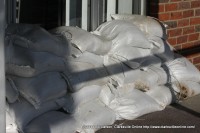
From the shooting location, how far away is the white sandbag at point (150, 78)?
5996 millimetres

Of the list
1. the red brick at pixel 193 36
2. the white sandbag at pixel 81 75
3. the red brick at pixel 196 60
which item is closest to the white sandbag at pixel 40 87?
the white sandbag at pixel 81 75

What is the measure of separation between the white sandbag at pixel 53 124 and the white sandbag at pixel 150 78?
1306mm

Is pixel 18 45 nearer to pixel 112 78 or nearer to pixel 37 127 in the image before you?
pixel 37 127

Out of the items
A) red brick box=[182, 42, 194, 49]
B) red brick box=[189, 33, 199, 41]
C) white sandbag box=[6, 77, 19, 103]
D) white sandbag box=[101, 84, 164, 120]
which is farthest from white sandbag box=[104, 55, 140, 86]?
red brick box=[189, 33, 199, 41]

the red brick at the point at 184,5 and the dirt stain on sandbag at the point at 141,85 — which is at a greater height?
the red brick at the point at 184,5

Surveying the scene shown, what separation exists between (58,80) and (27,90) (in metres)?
0.38

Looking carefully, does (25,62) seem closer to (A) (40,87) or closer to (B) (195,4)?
(A) (40,87)

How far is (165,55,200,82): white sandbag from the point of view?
6555 mm

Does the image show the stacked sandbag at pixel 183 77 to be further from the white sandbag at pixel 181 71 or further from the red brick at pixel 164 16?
the red brick at pixel 164 16

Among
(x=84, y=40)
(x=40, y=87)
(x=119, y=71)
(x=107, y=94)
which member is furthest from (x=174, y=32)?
(x=40, y=87)

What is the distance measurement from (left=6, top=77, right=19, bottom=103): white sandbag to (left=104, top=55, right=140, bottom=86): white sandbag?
1.28 m

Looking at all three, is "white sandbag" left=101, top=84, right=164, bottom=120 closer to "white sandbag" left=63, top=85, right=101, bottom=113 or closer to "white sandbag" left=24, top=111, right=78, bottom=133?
"white sandbag" left=63, top=85, right=101, bottom=113

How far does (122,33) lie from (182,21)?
1788mm

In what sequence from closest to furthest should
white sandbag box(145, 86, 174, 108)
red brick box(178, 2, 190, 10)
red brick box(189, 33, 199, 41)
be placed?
white sandbag box(145, 86, 174, 108), red brick box(178, 2, 190, 10), red brick box(189, 33, 199, 41)
